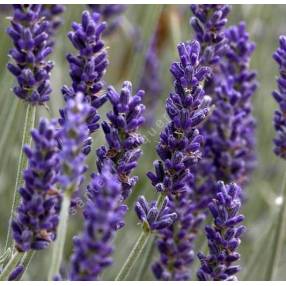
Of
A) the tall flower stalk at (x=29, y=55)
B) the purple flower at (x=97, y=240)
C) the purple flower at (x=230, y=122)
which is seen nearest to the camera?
the purple flower at (x=97, y=240)

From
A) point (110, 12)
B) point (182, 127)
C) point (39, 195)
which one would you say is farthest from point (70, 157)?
point (110, 12)

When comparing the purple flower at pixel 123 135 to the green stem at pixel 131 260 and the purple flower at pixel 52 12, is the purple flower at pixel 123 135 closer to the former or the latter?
the green stem at pixel 131 260

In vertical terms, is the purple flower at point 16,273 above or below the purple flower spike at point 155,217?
below

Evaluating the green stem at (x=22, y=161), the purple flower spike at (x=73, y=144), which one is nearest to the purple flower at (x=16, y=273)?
the green stem at (x=22, y=161)

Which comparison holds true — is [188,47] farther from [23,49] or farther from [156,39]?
[156,39]

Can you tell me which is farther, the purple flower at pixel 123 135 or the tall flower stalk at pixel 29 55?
the tall flower stalk at pixel 29 55

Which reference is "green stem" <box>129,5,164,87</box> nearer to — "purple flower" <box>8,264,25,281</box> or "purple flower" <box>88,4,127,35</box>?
"purple flower" <box>88,4,127,35</box>

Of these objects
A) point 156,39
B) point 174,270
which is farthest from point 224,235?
point 156,39
